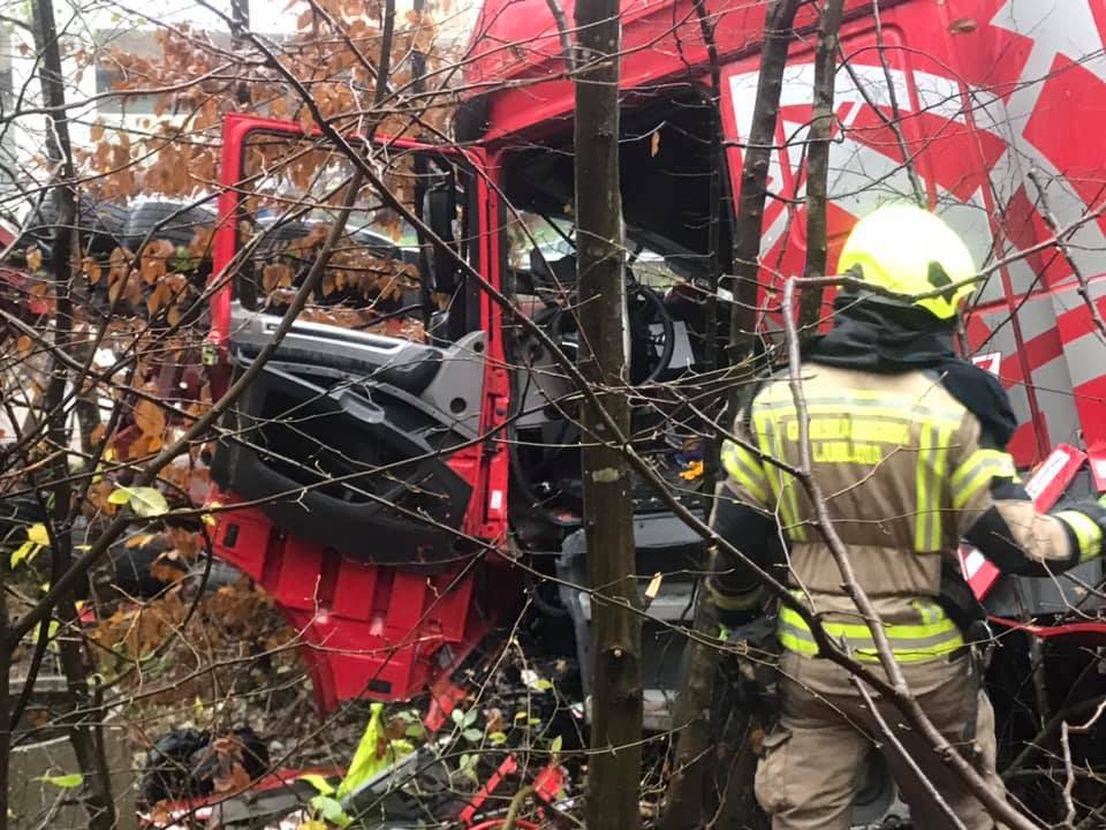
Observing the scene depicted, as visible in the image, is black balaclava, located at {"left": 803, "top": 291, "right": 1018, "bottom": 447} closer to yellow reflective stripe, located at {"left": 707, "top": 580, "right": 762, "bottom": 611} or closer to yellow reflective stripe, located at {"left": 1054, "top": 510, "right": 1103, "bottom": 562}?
yellow reflective stripe, located at {"left": 1054, "top": 510, "right": 1103, "bottom": 562}

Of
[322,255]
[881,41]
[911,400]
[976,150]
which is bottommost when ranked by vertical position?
[911,400]

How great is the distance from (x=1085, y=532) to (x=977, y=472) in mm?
237

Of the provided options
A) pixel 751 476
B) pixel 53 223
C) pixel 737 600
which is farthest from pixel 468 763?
pixel 53 223

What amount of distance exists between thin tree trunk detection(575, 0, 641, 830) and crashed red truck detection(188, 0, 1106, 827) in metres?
0.13

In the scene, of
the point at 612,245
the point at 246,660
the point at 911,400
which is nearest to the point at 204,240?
the point at 246,660

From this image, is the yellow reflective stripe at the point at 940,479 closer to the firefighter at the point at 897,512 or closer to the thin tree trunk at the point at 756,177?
the firefighter at the point at 897,512

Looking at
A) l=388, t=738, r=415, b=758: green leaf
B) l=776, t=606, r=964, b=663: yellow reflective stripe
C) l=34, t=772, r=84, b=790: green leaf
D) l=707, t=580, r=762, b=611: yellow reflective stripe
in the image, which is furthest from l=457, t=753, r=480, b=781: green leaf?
l=776, t=606, r=964, b=663: yellow reflective stripe

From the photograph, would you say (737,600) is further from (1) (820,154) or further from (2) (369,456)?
(2) (369,456)

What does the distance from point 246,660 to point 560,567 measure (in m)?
1.40

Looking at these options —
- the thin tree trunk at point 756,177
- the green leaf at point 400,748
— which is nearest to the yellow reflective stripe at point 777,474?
the thin tree trunk at point 756,177

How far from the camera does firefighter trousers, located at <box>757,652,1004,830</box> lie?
7.49 ft

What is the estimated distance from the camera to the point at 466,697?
3941 millimetres

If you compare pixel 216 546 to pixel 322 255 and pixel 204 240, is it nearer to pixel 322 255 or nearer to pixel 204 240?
pixel 204 240

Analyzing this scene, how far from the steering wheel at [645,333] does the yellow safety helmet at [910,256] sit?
224 cm
